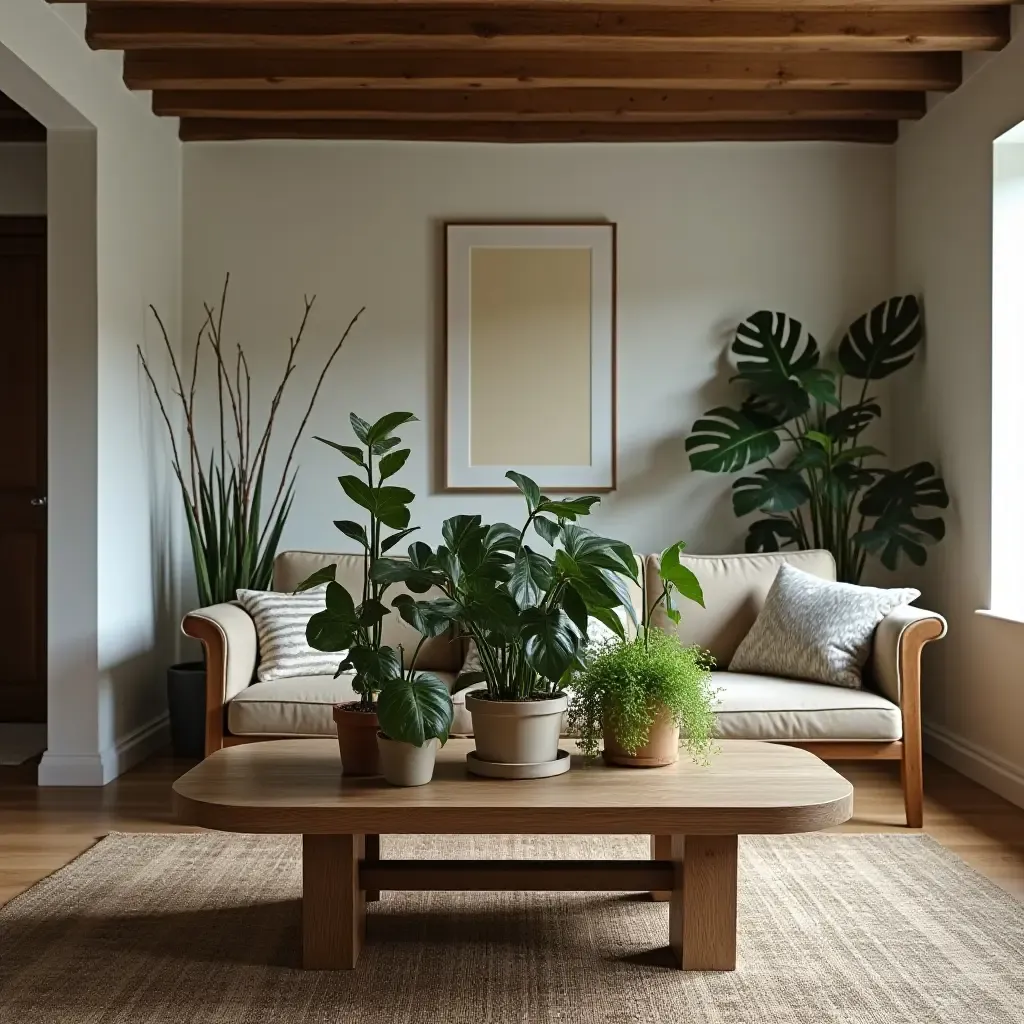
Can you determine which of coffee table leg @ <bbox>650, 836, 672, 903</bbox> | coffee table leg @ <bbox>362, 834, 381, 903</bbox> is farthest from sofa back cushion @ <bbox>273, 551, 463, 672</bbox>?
coffee table leg @ <bbox>650, 836, 672, 903</bbox>

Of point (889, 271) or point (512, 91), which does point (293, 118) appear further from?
point (889, 271)

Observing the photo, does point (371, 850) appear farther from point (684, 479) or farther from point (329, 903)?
point (684, 479)

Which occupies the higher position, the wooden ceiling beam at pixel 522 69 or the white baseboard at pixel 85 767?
the wooden ceiling beam at pixel 522 69

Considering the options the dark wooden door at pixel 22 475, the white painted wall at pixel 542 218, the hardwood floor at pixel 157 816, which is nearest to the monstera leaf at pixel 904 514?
the white painted wall at pixel 542 218

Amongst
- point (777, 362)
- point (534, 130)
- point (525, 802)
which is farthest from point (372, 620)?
point (534, 130)

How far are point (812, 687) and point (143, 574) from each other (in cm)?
264

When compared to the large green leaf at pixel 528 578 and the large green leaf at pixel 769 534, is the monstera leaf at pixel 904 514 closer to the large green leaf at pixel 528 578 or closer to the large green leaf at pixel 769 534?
the large green leaf at pixel 769 534

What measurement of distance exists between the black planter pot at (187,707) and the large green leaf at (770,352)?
258 centimetres

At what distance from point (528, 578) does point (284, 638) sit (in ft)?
6.23

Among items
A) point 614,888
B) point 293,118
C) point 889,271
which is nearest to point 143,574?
point 293,118

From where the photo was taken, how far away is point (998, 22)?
4.20 meters

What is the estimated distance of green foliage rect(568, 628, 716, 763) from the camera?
2643mm

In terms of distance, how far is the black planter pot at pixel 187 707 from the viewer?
185 inches

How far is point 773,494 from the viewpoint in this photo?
16.6ft
